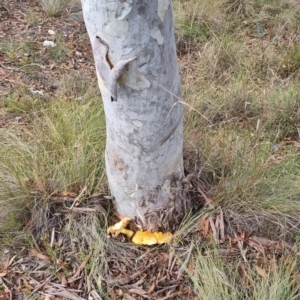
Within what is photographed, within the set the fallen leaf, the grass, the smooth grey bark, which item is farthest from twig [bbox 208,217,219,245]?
the fallen leaf

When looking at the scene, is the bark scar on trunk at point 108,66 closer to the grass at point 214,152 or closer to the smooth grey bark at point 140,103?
the smooth grey bark at point 140,103

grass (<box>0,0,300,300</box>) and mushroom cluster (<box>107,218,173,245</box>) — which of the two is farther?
mushroom cluster (<box>107,218,173,245</box>)

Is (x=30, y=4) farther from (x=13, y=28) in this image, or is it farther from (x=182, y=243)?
(x=182, y=243)

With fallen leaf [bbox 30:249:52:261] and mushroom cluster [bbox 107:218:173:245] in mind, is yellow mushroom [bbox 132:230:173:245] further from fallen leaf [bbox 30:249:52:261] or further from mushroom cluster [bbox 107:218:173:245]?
fallen leaf [bbox 30:249:52:261]

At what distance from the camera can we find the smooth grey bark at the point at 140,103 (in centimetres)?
146

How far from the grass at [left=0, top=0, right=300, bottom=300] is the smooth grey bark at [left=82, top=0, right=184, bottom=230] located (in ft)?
0.61

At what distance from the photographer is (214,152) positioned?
92.5 inches

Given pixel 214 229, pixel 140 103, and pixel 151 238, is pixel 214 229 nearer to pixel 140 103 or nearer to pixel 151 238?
pixel 151 238

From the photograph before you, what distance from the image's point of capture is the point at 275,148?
8.41 ft

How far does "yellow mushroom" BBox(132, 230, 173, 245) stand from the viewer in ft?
6.62

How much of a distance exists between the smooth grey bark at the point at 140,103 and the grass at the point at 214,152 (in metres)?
0.19

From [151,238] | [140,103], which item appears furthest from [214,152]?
[140,103]

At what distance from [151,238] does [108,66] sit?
2.77 ft

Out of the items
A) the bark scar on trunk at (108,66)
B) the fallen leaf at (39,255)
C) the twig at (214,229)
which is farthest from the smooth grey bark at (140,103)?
the fallen leaf at (39,255)
